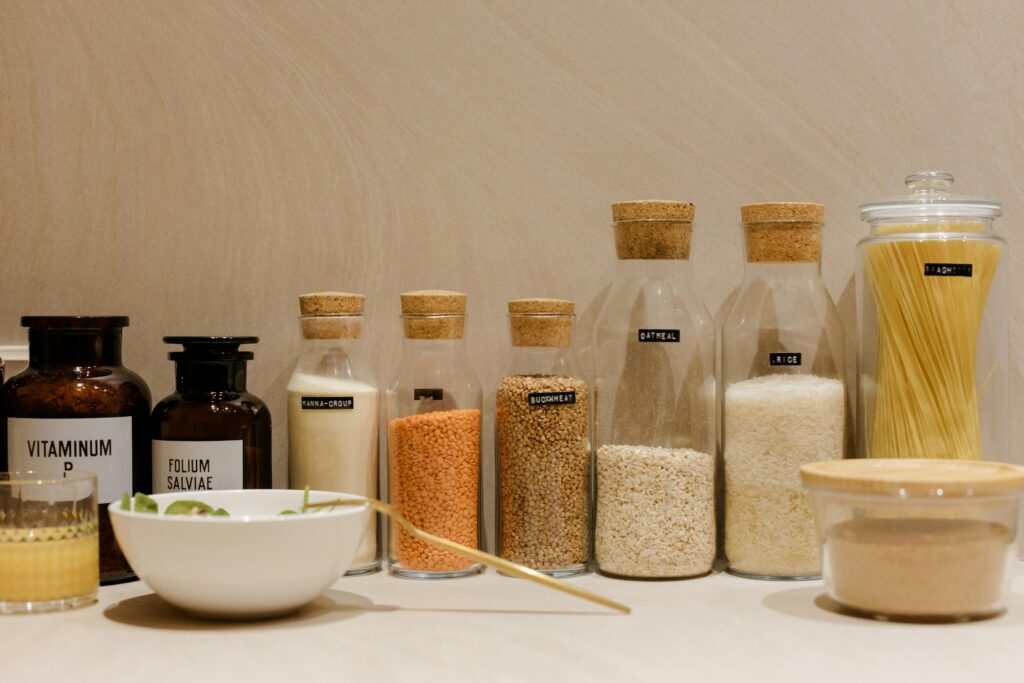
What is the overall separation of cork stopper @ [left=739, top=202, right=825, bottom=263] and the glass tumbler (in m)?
0.68

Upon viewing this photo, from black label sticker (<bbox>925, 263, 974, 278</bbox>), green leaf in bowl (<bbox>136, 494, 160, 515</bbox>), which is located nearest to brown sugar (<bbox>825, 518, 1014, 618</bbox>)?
black label sticker (<bbox>925, 263, 974, 278</bbox>)

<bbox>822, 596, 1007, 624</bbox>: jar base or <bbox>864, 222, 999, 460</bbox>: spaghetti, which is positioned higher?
<bbox>864, 222, 999, 460</bbox>: spaghetti

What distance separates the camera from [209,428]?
107cm

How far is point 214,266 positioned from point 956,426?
2.64 ft

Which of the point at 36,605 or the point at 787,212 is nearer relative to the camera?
the point at 36,605

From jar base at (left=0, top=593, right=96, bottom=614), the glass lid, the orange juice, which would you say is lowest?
jar base at (left=0, top=593, right=96, bottom=614)

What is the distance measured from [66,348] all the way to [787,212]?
2.36 feet

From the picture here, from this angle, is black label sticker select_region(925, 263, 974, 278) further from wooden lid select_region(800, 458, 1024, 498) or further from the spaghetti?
wooden lid select_region(800, 458, 1024, 498)

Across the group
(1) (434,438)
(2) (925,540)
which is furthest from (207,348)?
(2) (925,540)

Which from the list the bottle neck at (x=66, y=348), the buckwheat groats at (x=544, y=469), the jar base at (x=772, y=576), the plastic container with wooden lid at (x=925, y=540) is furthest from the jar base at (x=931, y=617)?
the bottle neck at (x=66, y=348)

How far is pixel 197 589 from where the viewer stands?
87 cm

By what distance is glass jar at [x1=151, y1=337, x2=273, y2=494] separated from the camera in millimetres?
1062

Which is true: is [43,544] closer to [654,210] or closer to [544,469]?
[544,469]

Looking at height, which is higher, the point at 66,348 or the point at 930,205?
the point at 930,205
